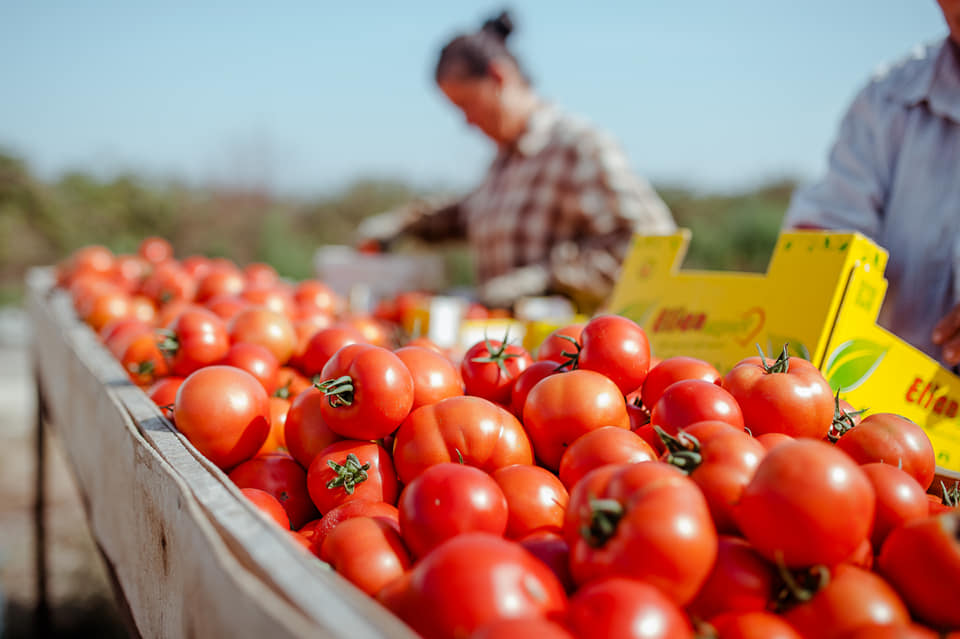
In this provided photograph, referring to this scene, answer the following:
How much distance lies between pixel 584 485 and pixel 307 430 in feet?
2.13

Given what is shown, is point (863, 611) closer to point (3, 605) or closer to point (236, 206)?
point (3, 605)

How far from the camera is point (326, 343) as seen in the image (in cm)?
177

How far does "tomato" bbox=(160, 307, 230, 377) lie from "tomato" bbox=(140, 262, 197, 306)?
1.21 m

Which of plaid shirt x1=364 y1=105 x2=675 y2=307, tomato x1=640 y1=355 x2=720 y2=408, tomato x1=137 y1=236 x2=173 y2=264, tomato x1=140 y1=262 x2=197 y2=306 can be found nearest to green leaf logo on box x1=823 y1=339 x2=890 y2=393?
tomato x1=640 y1=355 x2=720 y2=408

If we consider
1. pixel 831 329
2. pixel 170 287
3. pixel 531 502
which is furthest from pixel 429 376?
pixel 170 287

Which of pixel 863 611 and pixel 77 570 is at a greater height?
pixel 863 611

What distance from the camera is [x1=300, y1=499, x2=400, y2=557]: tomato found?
1.06 meters

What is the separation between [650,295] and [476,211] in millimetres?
2427

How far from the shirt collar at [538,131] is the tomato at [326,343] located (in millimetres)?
2444

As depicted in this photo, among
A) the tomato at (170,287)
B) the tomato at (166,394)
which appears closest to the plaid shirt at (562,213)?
→ the tomato at (170,287)

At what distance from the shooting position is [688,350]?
1.89 meters

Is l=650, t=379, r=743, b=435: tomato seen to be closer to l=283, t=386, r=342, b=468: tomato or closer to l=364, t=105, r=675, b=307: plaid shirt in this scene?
l=283, t=386, r=342, b=468: tomato

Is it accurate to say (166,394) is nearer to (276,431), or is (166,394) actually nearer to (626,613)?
(276,431)

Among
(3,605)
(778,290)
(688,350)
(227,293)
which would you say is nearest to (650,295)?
(688,350)
